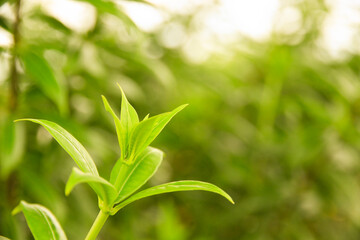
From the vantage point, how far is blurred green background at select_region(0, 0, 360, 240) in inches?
30.4

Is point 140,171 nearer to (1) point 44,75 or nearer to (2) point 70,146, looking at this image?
(2) point 70,146

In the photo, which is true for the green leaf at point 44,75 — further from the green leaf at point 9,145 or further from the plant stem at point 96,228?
the plant stem at point 96,228

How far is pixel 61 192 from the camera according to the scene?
809 mm

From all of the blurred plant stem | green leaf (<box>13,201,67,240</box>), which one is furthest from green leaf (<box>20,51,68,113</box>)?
green leaf (<box>13,201,67,240</box>)

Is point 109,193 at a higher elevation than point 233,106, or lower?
lower

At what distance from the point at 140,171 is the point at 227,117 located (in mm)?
826

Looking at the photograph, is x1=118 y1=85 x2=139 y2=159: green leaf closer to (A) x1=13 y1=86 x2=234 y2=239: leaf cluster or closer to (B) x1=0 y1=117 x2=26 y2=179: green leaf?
(A) x1=13 y1=86 x2=234 y2=239: leaf cluster

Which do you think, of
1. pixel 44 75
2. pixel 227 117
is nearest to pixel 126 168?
pixel 44 75

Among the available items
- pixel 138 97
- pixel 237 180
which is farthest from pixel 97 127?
pixel 237 180

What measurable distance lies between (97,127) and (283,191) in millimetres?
537

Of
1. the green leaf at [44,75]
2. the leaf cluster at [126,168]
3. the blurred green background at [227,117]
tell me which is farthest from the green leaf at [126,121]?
the blurred green background at [227,117]

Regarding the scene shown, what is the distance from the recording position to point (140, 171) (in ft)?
0.91

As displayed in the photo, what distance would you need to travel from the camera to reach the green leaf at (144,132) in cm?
28

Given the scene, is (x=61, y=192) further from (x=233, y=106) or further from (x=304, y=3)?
(x=304, y=3)
